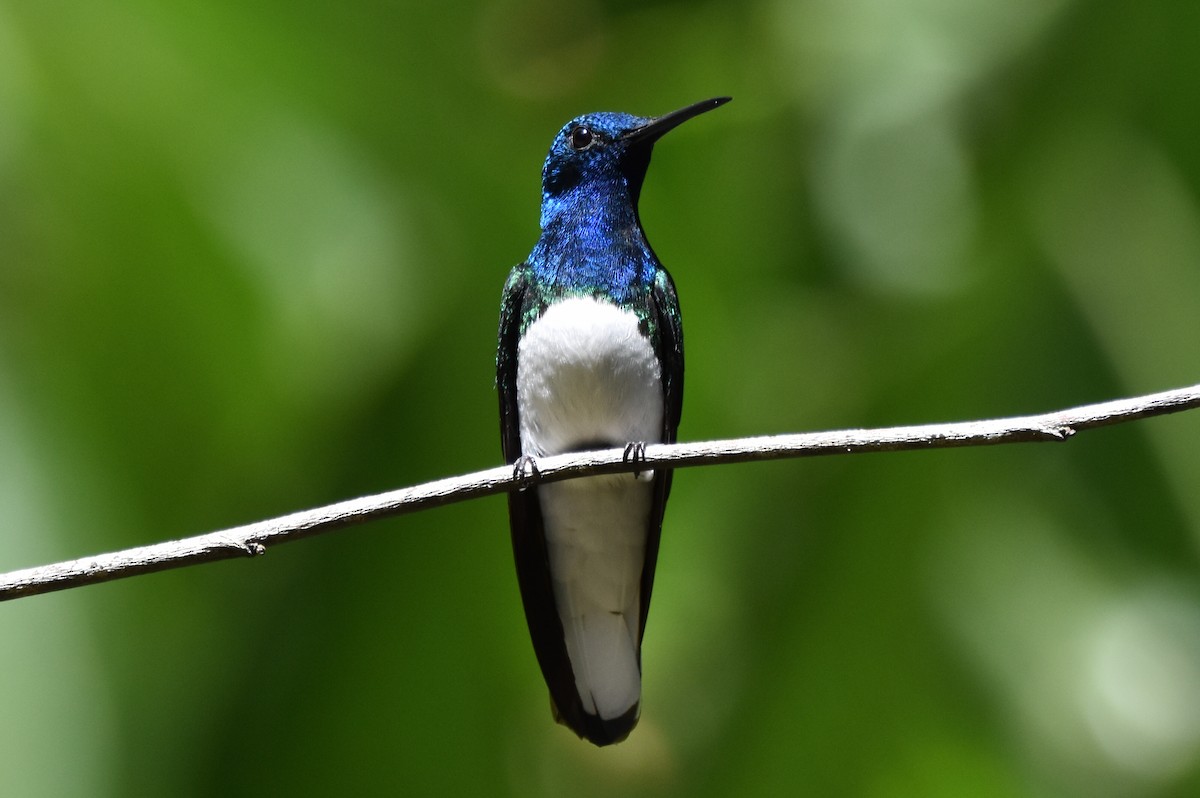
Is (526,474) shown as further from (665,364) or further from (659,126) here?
(659,126)

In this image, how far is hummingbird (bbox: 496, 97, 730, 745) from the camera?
8.91 ft

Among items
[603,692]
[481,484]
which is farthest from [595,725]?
[481,484]

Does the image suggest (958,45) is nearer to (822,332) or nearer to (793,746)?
(822,332)

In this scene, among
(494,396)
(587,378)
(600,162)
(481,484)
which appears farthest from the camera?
(494,396)

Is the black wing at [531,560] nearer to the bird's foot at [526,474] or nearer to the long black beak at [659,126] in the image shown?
the long black beak at [659,126]

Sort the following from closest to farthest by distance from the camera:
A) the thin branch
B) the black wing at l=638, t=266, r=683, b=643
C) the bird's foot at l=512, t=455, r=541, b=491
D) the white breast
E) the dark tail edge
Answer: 1. the thin branch
2. the bird's foot at l=512, t=455, r=541, b=491
3. the white breast
4. the black wing at l=638, t=266, r=683, b=643
5. the dark tail edge

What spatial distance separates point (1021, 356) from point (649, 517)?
1230 millimetres

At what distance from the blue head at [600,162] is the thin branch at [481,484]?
126 centimetres

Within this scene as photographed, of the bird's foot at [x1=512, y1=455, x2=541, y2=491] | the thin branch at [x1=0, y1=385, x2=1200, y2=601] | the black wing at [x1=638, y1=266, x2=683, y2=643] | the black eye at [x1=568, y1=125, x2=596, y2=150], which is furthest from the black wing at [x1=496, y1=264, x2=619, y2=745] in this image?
the thin branch at [x1=0, y1=385, x2=1200, y2=601]

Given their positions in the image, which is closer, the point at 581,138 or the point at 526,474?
the point at 526,474

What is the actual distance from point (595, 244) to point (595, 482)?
1.79 feet

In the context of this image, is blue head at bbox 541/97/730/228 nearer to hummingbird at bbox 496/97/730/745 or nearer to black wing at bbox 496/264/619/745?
hummingbird at bbox 496/97/730/745

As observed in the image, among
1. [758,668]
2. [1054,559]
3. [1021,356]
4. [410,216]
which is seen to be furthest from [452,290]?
[1054,559]

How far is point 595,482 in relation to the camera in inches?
115
